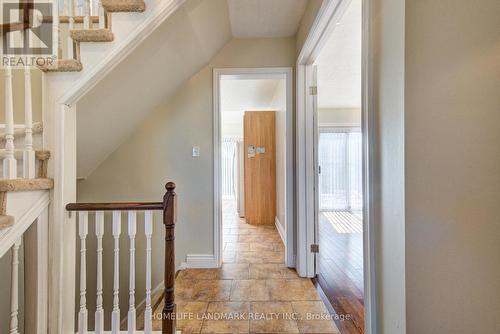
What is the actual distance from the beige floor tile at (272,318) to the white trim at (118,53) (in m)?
1.88

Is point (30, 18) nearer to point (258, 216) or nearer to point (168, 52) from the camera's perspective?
point (168, 52)

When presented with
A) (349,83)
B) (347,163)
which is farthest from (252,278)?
(347,163)

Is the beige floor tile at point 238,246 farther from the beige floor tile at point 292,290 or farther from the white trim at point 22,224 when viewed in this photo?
the white trim at point 22,224

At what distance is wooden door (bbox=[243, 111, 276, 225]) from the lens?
14.9 feet

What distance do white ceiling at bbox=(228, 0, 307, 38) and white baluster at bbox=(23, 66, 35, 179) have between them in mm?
1639

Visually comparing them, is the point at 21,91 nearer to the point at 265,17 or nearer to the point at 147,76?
the point at 147,76

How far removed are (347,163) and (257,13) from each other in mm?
5043

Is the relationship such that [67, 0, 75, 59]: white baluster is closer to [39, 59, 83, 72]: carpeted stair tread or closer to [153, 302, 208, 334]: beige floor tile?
[39, 59, 83, 72]: carpeted stair tread

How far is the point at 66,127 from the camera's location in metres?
1.43

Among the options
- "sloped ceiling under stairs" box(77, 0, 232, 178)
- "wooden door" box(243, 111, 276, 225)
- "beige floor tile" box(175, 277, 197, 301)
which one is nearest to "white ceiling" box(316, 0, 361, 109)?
"sloped ceiling under stairs" box(77, 0, 232, 178)

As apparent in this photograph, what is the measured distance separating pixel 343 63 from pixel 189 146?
2461 millimetres

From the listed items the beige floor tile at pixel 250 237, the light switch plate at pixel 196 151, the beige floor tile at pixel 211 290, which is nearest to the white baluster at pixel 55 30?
the light switch plate at pixel 196 151

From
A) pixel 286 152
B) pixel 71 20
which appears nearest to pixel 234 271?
pixel 286 152

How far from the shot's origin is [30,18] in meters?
1.34
